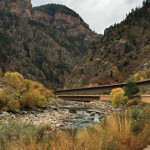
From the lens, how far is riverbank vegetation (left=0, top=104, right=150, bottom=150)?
4.96 metres

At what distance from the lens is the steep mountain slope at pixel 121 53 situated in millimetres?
75000

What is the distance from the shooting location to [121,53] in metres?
87.0

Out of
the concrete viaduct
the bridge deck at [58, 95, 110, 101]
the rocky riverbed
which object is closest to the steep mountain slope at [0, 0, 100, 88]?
the concrete viaduct

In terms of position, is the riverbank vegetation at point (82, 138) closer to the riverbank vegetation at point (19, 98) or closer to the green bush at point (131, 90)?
the riverbank vegetation at point (19, 98)

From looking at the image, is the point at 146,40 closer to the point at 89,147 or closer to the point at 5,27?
the point at 89,147

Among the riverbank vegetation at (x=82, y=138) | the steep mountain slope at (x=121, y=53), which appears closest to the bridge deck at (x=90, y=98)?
the steep mountain slope at (x=121, y=53)

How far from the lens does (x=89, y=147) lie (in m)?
4.92

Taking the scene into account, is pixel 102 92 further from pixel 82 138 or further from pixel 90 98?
pixel 82 138

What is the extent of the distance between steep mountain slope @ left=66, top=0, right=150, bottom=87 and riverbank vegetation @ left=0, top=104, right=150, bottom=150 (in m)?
62.7

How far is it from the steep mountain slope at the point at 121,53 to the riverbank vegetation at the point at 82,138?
6266 cm

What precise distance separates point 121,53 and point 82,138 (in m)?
84.7

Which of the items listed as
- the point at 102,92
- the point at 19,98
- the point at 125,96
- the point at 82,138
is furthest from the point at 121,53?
the point at 82,138

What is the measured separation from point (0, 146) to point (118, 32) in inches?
3879

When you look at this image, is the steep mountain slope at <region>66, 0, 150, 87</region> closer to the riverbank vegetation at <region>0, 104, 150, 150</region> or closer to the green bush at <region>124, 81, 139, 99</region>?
the green bush at <region>124, 81, 139, 99</region>
